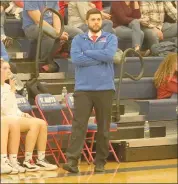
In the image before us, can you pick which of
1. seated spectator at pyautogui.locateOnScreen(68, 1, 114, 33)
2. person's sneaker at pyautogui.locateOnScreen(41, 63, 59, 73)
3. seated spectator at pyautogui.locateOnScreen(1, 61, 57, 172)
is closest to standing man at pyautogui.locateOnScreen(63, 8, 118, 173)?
seated spectator at pyautogui.locateOnScreen(1, 61, 57, 172)

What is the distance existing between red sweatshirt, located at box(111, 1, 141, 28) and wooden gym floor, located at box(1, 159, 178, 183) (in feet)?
8.93

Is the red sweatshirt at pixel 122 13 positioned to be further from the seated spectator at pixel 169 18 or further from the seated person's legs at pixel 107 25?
the seated spectator at pixel 169 18

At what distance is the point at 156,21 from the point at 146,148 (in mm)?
2854

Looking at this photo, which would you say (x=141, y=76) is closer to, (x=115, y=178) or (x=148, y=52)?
(x=148, y=52)

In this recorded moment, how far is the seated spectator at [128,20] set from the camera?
35.4 ft

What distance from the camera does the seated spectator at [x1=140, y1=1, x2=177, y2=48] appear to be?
1112cm

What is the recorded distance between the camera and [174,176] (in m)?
8.20

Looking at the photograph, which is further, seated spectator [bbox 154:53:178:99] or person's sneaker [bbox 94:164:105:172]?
seated spectator [bbox 154:53:178:99]

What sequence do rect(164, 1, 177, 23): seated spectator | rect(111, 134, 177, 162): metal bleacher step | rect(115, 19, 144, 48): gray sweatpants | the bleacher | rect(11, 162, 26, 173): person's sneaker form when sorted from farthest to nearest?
rect(164, 1, 177, 23): seated spectator
rect(115, 19, 144, 48): gray sweatpants
the bleacher
rect(111, 134, 177, 162): metal bleacher step
rect(11, 162, 26, 173): person's sneaker

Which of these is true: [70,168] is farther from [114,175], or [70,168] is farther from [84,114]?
[84,114]

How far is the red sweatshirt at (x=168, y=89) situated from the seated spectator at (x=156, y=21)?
A: 114cm

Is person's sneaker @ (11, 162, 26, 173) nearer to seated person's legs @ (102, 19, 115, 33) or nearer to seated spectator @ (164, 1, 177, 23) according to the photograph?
seated person's legs @ (102, 19, 115, 33)

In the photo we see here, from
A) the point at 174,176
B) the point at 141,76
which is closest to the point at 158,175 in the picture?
the point at 174,176

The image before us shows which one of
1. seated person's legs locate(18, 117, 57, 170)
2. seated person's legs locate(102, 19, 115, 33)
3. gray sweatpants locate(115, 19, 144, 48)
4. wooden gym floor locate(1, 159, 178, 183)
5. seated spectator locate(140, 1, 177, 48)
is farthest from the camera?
seated spectator locate(140, 1, 177, 48)
